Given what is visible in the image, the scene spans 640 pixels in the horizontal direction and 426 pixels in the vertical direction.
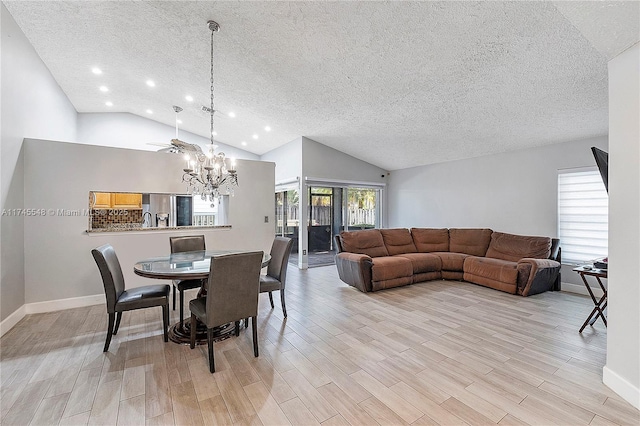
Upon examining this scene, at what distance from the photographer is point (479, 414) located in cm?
174

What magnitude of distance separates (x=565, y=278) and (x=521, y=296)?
114 cm

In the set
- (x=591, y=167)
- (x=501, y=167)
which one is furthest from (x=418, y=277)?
(x=591, y=167)

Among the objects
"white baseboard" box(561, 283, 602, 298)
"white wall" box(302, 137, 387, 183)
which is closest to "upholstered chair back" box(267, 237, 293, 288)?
"white wall" box(302, 137, 387, 183)

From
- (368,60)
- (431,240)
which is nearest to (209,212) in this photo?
(368,60)

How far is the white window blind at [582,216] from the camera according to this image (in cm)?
420

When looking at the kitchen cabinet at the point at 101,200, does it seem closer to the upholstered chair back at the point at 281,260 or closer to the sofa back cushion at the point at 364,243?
the upholstered chair back at the point at 281,260

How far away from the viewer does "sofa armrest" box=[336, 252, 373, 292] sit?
170 inches

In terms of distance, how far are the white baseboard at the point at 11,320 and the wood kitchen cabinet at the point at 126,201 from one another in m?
1.65

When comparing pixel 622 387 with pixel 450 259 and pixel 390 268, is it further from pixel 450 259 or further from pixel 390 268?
pixel 450 259

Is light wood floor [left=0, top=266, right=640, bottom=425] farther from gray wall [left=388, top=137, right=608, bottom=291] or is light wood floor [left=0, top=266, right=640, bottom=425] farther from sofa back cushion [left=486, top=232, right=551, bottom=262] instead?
gray wall [left=388, top=137, right=608, bottom=291]

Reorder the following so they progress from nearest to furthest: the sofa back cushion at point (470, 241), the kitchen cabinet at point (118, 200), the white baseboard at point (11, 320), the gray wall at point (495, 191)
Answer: the white baseboard at point (11, 320) < the kitchen cabinet at point (118, 200) < the gray wall at point (495, 191) < the sofa back cushion at point (470, 241)

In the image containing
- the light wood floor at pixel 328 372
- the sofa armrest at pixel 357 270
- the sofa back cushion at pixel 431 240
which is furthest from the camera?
the sofa back cushion at pixel 431 240

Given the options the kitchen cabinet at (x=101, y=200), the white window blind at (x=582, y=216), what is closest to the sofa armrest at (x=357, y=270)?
the white window blind at (x=582, y=216)

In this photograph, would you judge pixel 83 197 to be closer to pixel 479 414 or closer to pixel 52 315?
pixel 52 315
